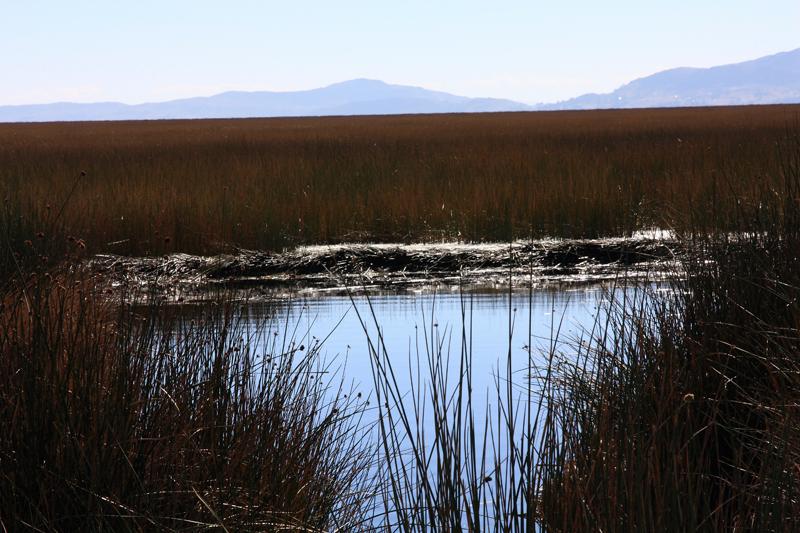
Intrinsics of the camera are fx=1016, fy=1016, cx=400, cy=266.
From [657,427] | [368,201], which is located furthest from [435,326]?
[368,201]

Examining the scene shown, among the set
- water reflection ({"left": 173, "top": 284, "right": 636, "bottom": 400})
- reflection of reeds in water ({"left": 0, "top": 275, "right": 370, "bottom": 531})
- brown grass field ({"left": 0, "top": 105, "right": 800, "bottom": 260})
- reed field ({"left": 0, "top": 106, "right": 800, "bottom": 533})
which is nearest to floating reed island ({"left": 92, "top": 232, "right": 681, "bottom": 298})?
brown grass field ({"left": 0, "top": 105, "right": 800, "bottom": 260})

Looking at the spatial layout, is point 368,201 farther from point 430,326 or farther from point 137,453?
point 137,453

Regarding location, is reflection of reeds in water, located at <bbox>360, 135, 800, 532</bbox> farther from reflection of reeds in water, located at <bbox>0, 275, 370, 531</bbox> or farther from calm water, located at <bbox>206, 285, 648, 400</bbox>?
calm water, located at <bbox>206, 285, 648, 400</bbox>

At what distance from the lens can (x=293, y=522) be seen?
2.70m

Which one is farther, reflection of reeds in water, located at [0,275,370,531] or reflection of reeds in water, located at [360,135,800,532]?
reflection of reeds in water, located at [0,275,370,531]

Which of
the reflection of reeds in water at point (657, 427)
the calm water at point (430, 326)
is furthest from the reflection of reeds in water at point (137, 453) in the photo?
the calm water at point (430, 326)

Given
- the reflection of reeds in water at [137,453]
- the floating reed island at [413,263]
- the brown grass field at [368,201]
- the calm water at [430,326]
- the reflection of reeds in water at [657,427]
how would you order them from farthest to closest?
the brown grass field at [368,201] < the floating reed island at [413,263] < the calm water at [430,326] < the reflection of reeds in water at [137,453] < the reflection of reeds in water at [657,427]

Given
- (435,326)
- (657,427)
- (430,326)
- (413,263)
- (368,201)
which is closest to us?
(657,427)

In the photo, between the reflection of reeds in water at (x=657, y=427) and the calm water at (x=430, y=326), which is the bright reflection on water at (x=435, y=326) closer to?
the calm water at (x=430, y=326)

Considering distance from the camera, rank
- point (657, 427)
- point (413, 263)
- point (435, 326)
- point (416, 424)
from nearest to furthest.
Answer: point (657, 427) < point (416, 424) < point (435, 326) < point (413, 263)

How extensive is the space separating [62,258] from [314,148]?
17308 mm

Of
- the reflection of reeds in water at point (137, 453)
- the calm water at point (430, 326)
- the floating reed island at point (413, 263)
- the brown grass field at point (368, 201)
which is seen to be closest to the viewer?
the reflection of reeds in water at point (137, 453)

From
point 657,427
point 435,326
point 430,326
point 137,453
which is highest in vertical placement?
point 657,427

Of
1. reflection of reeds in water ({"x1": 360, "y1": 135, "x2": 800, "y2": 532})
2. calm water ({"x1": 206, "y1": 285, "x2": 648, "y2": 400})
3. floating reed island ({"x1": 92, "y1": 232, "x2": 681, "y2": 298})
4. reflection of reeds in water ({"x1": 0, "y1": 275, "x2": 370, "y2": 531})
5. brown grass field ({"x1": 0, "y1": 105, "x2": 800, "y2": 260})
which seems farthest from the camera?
brown grass field ({"x1": 0, "y1": 105, "x2": 800, "y2": 260})
